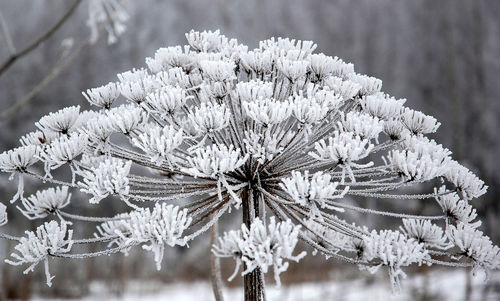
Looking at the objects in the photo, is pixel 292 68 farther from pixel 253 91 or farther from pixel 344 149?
pixel 344 149

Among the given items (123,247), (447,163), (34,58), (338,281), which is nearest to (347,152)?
(447,163)

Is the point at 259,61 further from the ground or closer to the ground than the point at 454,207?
further from the ground

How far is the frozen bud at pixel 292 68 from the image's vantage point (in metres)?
1.14

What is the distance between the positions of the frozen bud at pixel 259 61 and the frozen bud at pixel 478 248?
64cm

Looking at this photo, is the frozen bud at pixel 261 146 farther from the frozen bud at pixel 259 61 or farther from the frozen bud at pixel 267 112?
the frozen bud at pixel 259 61

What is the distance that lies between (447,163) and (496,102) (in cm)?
1091

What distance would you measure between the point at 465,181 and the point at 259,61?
0.62 m

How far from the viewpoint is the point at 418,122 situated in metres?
1.19

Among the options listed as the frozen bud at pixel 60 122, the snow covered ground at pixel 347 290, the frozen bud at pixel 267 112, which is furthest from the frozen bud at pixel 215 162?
the snow covered ground at pixel 347 290

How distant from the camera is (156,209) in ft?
2.68

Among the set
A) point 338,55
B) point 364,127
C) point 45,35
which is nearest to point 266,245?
point 364,127

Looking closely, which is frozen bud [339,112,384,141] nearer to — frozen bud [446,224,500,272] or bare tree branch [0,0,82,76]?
frozen bud [446,224,500,272]

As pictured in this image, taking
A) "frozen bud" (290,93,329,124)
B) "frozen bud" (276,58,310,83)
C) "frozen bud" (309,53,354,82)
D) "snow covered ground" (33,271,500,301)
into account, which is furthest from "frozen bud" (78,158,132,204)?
"snow covered ground" (33,271,500,301)

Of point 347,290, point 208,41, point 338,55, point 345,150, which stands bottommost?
point 347,290
